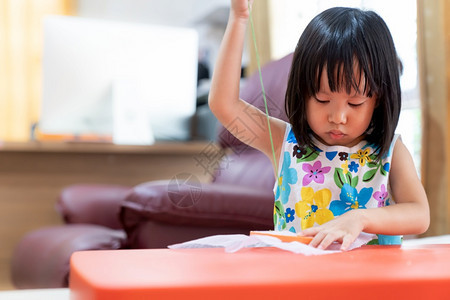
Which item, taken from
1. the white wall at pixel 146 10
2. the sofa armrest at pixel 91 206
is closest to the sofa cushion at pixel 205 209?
the sofa armrest at pixel 91 206

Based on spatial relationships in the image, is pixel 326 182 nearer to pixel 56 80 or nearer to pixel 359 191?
pixel 359 191

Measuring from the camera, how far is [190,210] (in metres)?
0.85

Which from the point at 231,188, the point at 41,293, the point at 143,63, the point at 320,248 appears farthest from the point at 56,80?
the point at 320,248

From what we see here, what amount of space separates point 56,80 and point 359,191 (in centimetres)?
122

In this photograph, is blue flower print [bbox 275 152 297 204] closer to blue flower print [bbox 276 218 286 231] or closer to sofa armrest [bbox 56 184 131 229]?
blue flower print [bbox 276 218 286 231]

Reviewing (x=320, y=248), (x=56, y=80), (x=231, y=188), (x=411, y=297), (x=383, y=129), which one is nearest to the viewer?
Result: (x=411, y=297)

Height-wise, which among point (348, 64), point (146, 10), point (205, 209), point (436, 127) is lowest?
point (205, 209)

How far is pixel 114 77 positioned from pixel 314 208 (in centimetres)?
116

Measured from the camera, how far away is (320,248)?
0.52 meters

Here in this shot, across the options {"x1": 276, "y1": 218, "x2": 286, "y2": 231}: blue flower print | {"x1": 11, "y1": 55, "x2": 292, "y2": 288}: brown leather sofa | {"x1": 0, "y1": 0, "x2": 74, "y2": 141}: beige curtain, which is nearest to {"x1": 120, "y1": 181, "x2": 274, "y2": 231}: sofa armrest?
{"x1": 11, "y1": 55, "x2": 292, "y2": 288}: brown leather sofa

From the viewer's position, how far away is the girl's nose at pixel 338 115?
59cm

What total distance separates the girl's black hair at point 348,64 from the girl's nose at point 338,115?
24 millimetres

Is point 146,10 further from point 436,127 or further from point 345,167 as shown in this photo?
point 345,167

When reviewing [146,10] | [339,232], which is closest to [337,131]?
[339,232]
